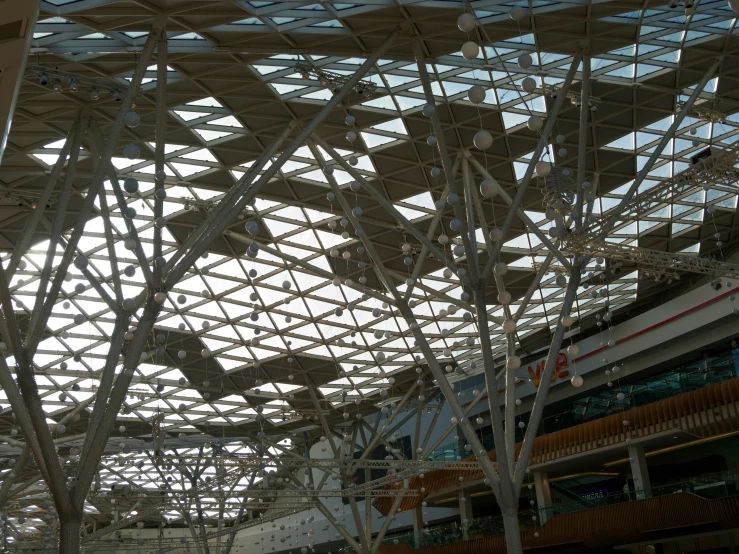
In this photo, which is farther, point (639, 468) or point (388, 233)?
point (639, 468)

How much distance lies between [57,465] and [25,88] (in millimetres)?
9898

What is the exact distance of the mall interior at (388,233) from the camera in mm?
17359

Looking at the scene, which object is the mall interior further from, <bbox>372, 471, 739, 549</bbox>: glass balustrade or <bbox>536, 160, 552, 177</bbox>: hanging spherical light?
<bbox>536, 160, 552, 177</bbox>: hanging spherical light

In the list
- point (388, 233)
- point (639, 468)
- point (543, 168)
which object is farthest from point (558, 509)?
point (543, 168)

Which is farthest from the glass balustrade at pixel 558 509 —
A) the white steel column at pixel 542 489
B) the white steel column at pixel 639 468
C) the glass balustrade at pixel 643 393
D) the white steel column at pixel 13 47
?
the white steel column at pixel 13 47

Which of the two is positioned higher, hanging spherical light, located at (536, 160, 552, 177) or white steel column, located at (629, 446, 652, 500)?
hanging spherical light, located at (536, 160, 552, 177)

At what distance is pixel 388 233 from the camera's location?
1201 inches

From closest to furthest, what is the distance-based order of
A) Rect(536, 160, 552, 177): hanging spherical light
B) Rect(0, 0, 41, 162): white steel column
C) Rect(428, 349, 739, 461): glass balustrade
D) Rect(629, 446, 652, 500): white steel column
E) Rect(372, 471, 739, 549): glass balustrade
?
Rect(0, 0, 41, 162): white steel column → Rect(536, 160, 552, 177): hanging spherical light → Rect(372, 471, 739, 549): glass balustrade → Rect(428, 349, 739, 461): glass balustrade → Rect(629, 446, 652, 500): white steel column

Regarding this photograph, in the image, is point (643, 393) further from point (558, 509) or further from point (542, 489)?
point (542, 489)

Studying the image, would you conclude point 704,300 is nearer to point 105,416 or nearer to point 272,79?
point 272,79

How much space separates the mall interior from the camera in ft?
57.0

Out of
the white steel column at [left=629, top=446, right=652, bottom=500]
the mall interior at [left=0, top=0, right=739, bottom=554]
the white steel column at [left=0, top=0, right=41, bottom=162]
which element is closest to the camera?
the white steel column at [left=0, top=0, right=41, bottom=162]

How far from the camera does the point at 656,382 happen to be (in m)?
34.6

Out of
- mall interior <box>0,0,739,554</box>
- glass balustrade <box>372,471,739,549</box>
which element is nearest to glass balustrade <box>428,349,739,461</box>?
mall interior <box>0,0,739,554</box>
